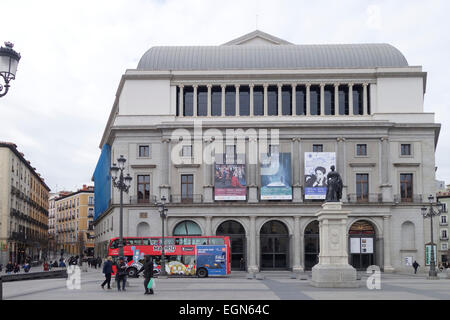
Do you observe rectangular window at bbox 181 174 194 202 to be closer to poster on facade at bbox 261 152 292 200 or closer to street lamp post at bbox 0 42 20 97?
poster on facade at bbox 261 152 292 200

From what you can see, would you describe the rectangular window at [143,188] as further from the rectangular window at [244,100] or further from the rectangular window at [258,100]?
the rectangular window at [258,100]

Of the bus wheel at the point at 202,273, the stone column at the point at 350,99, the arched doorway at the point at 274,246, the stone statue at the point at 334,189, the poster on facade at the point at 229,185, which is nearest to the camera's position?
the stone statue at the point at 334,189

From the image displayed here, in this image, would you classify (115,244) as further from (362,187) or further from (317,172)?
(362,187)

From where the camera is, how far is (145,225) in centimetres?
6494

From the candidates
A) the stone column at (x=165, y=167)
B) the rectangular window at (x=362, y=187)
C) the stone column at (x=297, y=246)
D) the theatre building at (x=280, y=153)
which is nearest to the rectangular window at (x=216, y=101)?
the theatre building at (x=280, y=153)

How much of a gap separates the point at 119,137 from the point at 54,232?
106 m

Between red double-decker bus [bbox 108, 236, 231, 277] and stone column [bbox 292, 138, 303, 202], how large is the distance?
15.8 meters

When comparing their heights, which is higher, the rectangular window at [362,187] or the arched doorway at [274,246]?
the rectangular window at [362,187]

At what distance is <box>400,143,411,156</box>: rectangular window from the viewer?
2581 inches

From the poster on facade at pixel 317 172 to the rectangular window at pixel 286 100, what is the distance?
5758 mm

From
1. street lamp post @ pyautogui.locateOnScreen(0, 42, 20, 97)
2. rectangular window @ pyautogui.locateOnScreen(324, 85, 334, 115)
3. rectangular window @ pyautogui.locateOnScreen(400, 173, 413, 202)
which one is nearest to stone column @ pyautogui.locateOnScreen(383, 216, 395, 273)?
rectangular window @ pyautogui.locateOnScreen(400, 173, 413, 202)

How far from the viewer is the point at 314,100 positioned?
6806 centimetres

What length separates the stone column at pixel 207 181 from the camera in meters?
64.6
